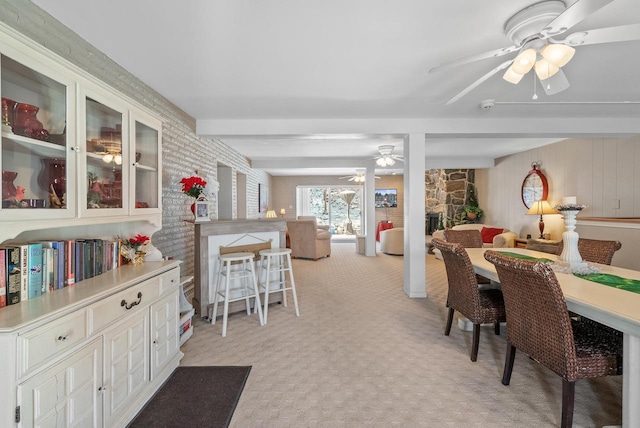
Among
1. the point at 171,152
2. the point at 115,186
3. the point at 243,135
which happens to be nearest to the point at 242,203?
the point at 243,135

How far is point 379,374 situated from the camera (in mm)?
2146

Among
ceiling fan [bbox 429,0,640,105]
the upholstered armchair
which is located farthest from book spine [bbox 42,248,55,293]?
the upholstered armchair

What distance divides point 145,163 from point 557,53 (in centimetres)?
269

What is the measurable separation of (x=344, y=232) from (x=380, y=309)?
26.2 feet

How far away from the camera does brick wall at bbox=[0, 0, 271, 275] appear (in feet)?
5.65

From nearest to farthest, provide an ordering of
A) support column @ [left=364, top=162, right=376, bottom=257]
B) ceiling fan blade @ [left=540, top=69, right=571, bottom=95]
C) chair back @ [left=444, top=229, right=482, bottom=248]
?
ceiling fan blade @ [left=540, top=69, right=571, bottom=95] < chair back @ [left=444, top=229, right=482, bottom=248] < support column @ [left=364, top=162, right=376, bottom=257]

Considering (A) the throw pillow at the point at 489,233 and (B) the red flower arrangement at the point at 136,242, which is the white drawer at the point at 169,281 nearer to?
(B) the red flower arrangement at the point at 136,242

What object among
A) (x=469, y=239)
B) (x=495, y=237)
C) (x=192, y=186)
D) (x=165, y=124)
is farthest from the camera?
(x=495, y=237)

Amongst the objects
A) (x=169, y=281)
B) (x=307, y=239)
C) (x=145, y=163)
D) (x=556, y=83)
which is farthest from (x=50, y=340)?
(x=307, y=239)

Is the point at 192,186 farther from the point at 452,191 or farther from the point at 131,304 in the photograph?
the point at 452,191

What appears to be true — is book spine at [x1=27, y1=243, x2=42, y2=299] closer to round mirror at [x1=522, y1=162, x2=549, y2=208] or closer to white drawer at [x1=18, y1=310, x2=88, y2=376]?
white drawer at [x1=18, y1=310, x2=88, y2=376]

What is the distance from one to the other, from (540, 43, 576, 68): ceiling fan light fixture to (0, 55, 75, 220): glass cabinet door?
2517 mm

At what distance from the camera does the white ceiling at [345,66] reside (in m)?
1.76

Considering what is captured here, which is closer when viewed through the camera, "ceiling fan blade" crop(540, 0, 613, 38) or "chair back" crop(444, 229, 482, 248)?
"ceiling fan blade" crop(540, 0, 613, 38)
